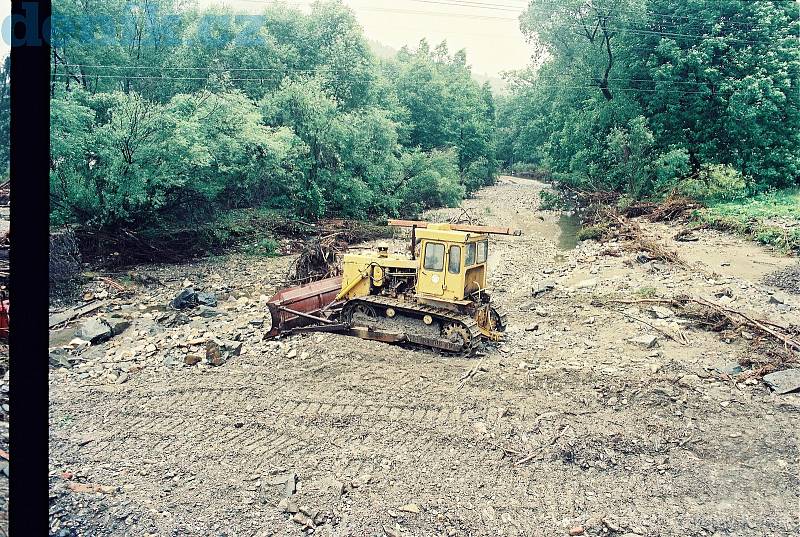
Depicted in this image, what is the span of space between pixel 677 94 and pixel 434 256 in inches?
757

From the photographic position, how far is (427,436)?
6781mm

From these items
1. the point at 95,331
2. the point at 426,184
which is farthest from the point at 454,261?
the point at 426,184

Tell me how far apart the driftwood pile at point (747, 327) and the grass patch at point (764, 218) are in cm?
650

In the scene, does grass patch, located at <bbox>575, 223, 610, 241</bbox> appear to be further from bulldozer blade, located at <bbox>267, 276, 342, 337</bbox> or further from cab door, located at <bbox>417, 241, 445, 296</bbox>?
cab door, located at <bbox>417, 241, 445, 296</bbox>

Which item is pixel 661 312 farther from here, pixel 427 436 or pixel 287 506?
pixel 287 506

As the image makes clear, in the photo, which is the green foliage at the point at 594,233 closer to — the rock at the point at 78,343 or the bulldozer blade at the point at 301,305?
the bulldozer blade at the point at 301,305

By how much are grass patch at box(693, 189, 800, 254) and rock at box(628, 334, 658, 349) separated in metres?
8.70

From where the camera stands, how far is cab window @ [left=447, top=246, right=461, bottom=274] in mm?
9477

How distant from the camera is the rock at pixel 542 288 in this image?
1377cm

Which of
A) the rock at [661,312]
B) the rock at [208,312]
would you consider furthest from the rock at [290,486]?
the rock at [661,312]

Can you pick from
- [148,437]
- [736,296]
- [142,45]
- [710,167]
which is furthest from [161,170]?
[710,167]

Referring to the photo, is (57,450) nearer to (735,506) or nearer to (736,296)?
(735,506)

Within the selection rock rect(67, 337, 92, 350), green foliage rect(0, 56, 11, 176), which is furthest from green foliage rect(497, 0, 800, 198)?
green foliage rect(0, 56, 11, 176)

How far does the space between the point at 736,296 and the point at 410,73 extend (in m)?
29.6
